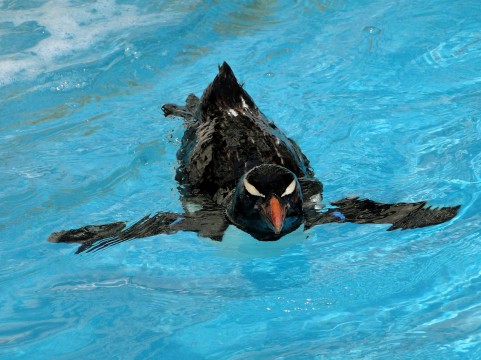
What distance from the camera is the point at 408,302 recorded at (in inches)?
212

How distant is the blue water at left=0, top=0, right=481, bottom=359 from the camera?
5.30 metres

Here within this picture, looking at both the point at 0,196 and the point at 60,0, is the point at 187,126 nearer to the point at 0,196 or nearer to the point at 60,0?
the point at 0,196

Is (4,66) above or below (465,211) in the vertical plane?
above

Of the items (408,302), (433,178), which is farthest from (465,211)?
(408,302)

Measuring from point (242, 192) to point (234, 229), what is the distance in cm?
36

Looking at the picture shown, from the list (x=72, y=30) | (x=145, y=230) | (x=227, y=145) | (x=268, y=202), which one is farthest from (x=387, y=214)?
(x=72, y=30)

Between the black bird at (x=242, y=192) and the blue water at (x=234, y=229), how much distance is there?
0.63 ft

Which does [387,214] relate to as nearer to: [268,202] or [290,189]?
[290,189]

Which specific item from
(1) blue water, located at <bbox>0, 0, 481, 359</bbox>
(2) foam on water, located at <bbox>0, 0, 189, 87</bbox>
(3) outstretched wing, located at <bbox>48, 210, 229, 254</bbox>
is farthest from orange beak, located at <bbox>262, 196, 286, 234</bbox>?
(2) foam on water, located at <bbox>0, 0, 189, 87</bbox>

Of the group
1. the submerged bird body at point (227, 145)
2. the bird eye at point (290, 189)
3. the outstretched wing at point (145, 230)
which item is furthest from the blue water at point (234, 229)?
the bird eye at point (290, 189)

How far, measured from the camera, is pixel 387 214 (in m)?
5.97

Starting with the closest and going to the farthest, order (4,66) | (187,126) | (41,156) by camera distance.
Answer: (187,126) → (41,156) → (4,66)

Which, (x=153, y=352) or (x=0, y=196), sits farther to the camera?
(x=0, y=196)

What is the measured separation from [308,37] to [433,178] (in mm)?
3832
